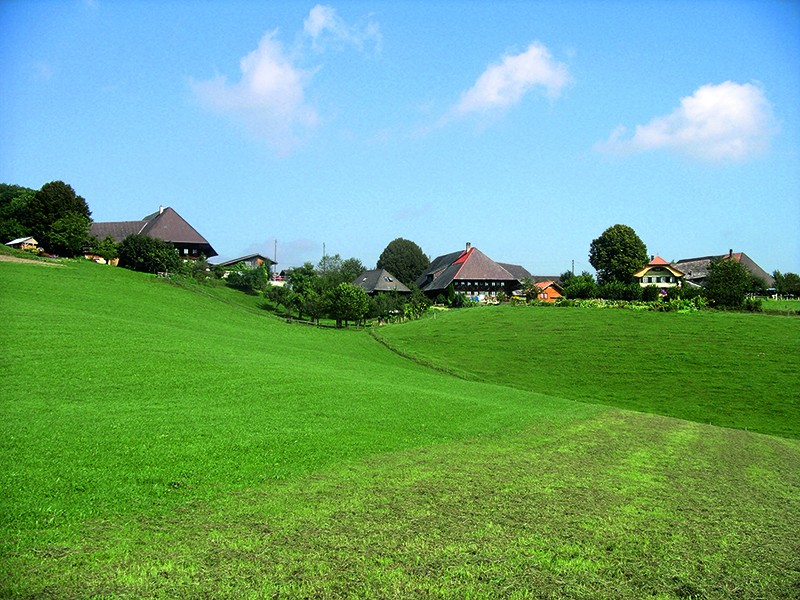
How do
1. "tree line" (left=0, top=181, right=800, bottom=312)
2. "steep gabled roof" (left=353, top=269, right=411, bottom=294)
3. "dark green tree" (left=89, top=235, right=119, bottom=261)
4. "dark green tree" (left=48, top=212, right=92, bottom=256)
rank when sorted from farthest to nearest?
"steep gabled roof" (left=353, top=269, right=411, bottom=294)
"dark green tree" (left=89, top=235, right=119, bottom=261)
"dark green tree" (left=48, top=212, right=92, bottom=256)
"tree line" (left=0, top=181, right=800, bottom=312)

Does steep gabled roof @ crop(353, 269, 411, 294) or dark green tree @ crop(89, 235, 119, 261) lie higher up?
dark green tree @ crop(89, 235, 119, 261)

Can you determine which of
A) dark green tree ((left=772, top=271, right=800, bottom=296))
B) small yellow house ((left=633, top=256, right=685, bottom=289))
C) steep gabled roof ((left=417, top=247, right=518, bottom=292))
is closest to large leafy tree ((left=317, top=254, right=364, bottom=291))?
steep gabled roof ((left=417, top=247, right=518, bottom=292))

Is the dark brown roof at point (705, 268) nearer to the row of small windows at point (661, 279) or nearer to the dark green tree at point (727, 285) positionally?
the row of small windows at point (661, 279)

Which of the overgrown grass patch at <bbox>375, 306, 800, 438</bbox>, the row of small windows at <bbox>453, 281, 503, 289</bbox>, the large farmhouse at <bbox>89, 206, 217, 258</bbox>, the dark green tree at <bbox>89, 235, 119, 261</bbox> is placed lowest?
the overgrown grass patch at <bbox>375, 306, 800, 438</bbox>

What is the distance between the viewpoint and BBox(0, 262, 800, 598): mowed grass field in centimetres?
848

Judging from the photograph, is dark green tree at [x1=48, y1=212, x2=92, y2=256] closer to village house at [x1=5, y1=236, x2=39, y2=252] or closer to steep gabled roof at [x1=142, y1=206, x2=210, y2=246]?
village house at [x1=5, y1=236, x2=39, y2=252]

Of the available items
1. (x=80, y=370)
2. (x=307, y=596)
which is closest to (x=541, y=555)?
(x=307, y=596)

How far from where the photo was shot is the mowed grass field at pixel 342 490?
334 inches

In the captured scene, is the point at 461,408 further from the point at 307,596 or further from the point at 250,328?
the point at 250,328

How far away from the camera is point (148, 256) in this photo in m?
84.1

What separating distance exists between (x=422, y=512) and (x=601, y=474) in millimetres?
6860

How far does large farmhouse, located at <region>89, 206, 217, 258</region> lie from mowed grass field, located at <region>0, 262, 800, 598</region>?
8115cm

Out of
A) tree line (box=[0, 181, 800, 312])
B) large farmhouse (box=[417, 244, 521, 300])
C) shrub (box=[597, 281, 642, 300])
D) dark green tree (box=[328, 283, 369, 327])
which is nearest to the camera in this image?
dark green tree (box=[328, 283, 369, 327])

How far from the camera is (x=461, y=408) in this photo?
25812 mm
